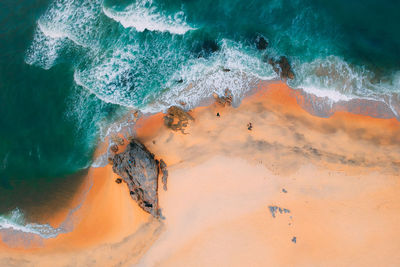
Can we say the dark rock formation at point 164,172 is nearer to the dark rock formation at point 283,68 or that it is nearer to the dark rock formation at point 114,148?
the dark rock formation at point 114,148

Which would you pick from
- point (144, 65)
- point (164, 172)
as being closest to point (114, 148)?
point (164, 172)

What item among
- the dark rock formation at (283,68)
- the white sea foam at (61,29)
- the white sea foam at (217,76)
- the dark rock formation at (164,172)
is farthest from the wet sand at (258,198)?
the white sea foam at (61,29)

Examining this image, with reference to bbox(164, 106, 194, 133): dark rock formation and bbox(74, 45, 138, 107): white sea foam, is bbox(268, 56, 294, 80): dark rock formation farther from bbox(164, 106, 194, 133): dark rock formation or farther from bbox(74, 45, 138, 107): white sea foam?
bbox(74, 45, 138, 107): white sea foam

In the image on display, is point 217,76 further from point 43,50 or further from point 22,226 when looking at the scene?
point 22,226

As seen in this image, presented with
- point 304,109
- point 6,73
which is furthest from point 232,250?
point 6,73

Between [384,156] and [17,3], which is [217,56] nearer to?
[384,156]

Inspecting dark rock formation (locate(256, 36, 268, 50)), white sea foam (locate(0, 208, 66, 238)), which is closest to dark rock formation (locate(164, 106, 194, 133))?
dark rock formation (locate(256, 36, 268, 50))
